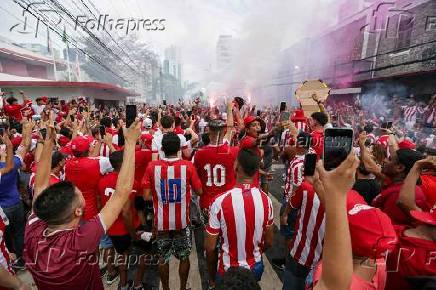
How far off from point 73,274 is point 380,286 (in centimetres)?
214

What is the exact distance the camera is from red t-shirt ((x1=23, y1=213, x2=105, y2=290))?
77.8 inches

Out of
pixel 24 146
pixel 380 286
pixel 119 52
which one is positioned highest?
pixel 119 52

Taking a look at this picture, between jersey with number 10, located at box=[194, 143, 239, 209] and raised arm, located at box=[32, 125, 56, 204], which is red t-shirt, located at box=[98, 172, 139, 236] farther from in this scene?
raised arm, located at box=[32, 125, 56, 204]

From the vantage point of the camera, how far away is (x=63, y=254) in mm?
1965

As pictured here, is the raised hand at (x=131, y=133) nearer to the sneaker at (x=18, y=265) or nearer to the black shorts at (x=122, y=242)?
the black shorts at (x=122, y=242)

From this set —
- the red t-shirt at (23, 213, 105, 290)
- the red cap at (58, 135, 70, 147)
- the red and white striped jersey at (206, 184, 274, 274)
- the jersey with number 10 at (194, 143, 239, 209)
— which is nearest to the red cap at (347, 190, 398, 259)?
the red and white striped jersey at (206, 184, 274, 274)

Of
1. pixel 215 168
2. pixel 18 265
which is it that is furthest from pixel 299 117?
pixel 18 265

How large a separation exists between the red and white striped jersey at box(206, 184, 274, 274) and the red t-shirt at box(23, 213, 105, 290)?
1.24 m

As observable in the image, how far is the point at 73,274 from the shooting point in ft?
6.73

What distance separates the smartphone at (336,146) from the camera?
1514mm

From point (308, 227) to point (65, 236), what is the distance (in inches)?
94.5

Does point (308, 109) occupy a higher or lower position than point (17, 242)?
higher

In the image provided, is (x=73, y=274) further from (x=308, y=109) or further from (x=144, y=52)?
(x=144, y=52)

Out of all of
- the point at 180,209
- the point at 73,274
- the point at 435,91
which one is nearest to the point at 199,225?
the point at 180,209
